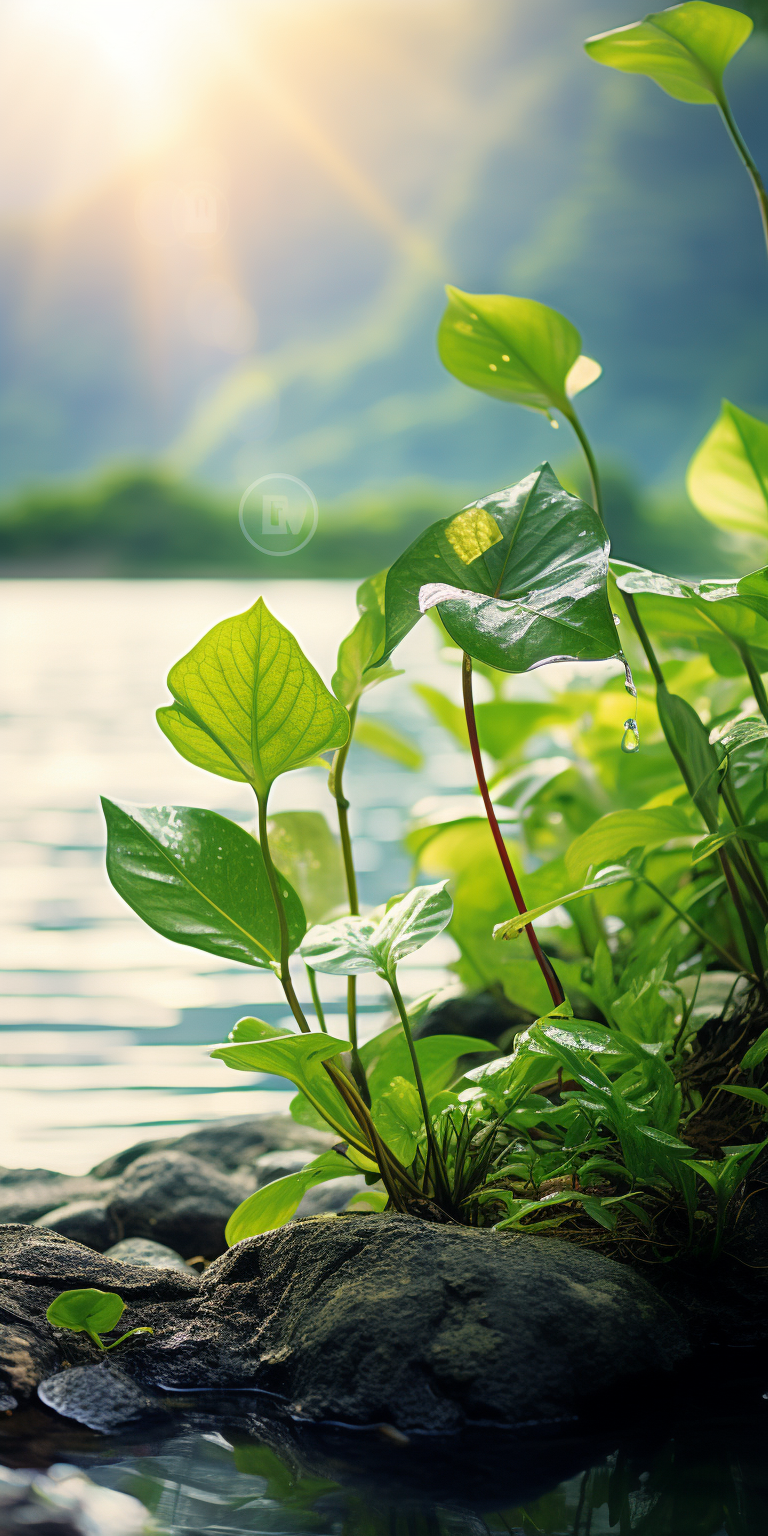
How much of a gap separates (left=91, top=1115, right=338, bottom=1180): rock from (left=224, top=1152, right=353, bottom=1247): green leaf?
1.35ft

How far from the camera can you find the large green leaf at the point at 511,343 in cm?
73

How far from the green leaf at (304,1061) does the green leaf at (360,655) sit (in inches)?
8.3

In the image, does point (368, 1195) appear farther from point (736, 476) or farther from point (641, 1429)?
point (736, 476)

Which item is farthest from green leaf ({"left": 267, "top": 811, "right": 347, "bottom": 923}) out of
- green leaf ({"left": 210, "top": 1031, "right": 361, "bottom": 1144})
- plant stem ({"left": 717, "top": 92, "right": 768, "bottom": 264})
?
plant stem ({"left": 717, "top": 92, "right": 768, "bottom": 264})

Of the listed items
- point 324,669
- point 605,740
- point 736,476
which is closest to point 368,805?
point 324,669

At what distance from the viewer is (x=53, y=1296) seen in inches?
24.5

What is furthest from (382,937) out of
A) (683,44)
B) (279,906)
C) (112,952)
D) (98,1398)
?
(112,952)

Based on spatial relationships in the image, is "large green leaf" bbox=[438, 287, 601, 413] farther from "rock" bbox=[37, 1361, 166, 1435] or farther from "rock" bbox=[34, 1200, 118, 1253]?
"rock" bbox=[34, 1200, 118, 1253]

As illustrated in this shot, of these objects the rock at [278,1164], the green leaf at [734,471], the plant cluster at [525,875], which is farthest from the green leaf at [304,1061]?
the green leaf at [734,471]

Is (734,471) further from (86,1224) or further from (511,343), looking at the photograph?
(86,1224)

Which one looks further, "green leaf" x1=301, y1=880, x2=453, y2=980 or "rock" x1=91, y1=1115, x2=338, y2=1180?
"rock" x1=91, y1=1115, x2=338, y2=1180

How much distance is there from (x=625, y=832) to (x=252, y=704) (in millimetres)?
280

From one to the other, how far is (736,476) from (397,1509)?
30.2 inches

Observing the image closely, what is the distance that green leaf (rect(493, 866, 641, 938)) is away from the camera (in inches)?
22.7
